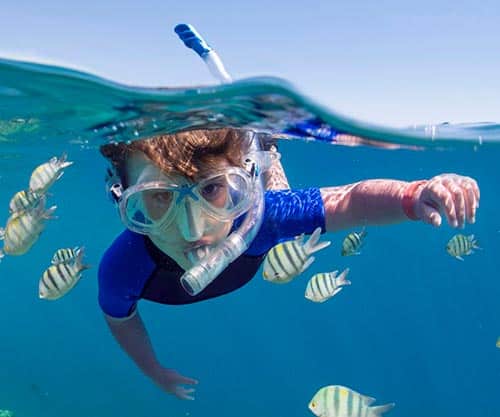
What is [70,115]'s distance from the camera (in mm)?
9711

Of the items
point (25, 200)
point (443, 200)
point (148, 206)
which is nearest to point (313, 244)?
point (148, 206)

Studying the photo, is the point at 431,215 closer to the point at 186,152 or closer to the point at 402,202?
the point at 402,202

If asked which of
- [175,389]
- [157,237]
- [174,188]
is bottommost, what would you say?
[175,389]

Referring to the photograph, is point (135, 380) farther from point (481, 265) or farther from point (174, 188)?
point (481, 265)

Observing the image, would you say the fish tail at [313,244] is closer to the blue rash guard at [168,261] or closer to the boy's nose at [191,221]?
the blue rash guard at [168,261]

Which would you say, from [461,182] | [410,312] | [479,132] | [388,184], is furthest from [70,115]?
[410,312]

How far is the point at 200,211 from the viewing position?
14.7 ft

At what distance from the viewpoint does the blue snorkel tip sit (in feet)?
17.3

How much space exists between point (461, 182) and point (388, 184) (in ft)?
3.64

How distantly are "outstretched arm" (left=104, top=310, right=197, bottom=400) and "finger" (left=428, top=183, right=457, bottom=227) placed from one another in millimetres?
3661

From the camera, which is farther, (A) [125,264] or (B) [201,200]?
(A) [125,264]

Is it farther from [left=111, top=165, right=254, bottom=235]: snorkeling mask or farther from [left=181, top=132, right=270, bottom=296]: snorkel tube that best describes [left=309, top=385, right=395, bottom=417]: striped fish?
[left=111, top=165, right=254, bottom=235]: snorkeling mask

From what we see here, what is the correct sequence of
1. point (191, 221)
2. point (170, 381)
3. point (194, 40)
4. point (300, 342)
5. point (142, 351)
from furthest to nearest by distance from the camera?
point (300, 342) → point (170, 381) → point (142, 351) → point (194, 40) → point (191, 221)

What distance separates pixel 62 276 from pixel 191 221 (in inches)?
113
